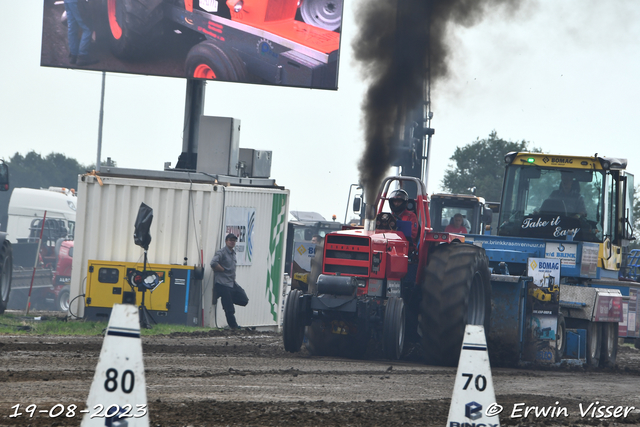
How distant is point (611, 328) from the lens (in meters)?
15.0

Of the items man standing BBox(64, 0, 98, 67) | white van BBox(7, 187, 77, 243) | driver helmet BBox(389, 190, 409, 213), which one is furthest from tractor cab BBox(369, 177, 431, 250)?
white van BBox(7, 187, 77, 243)

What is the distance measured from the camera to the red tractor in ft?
37.7

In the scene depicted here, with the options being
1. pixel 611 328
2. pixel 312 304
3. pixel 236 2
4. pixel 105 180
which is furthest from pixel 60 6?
pixel 611 328

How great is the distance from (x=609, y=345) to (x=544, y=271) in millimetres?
2201

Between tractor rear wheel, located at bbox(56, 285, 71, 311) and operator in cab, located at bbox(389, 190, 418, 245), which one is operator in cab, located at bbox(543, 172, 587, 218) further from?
tractor rear wheel, located at bbox(56, 285, 71, 311)

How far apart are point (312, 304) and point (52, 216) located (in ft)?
66.6

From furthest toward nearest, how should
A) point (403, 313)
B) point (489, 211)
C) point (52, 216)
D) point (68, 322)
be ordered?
point (52, 216) → point (489, 211) → point (68, 322) → point (403, 313)

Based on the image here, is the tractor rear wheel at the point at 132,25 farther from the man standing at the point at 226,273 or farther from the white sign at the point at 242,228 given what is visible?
the man standing at the point at 226,273

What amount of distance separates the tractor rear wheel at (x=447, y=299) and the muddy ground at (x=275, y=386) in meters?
0.28

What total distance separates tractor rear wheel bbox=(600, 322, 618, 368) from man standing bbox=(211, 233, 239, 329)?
637cm

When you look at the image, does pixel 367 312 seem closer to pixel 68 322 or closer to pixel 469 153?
Answer: pixel 68 322

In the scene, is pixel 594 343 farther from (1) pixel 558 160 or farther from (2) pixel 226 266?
(2) pixel 226 266

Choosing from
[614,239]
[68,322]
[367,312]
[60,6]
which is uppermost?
[60,6]

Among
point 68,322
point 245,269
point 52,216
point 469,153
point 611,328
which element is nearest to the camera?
point 611,328
